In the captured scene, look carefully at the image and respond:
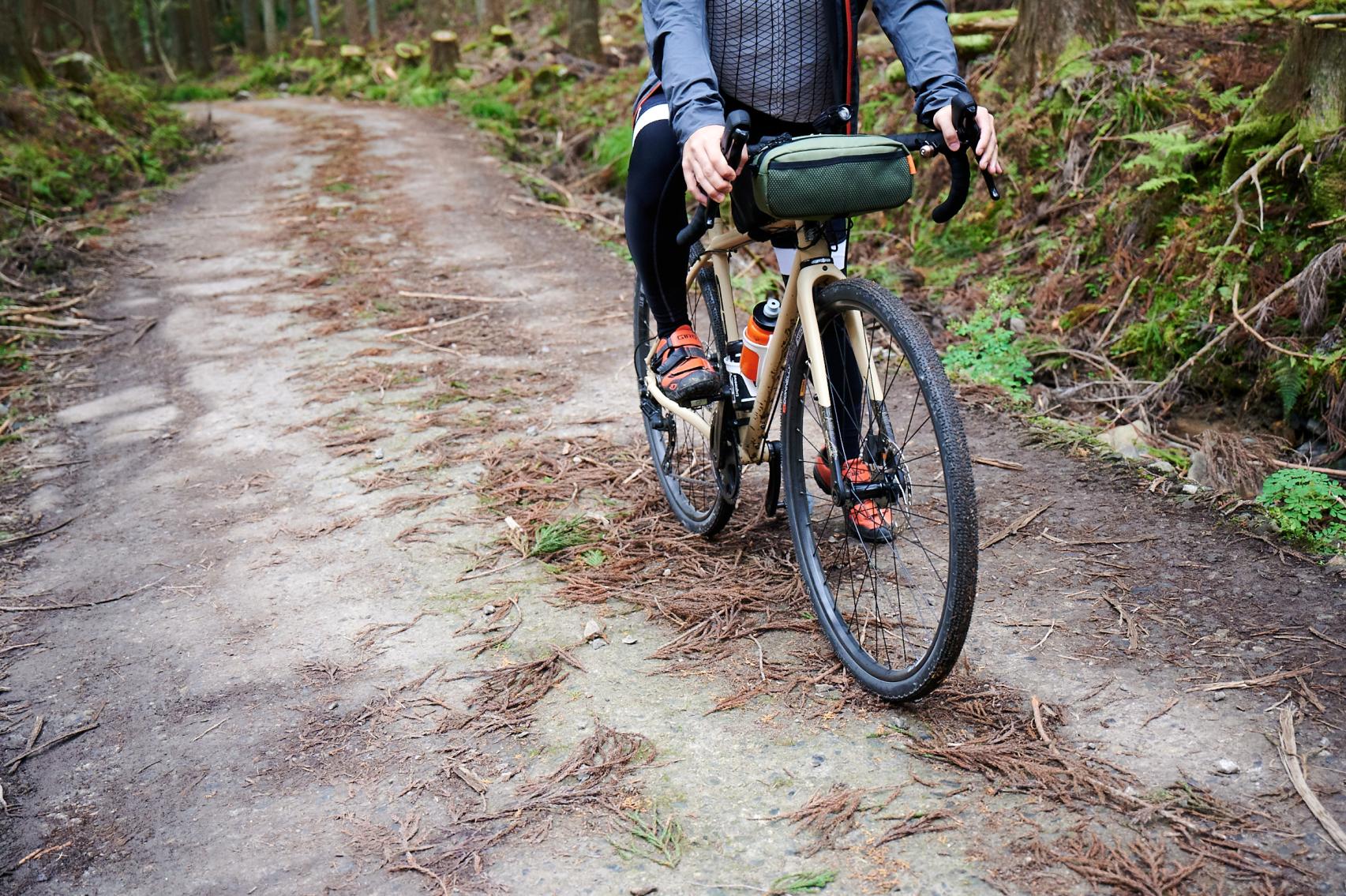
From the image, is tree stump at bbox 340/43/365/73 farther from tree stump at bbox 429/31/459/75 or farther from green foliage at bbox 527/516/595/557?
green foliage at bbox 527/516/595/557

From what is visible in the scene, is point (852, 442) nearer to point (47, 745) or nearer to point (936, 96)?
point (936, 96)

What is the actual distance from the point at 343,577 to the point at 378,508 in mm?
545

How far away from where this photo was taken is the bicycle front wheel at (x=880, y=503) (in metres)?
2.23

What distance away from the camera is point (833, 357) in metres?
2.67

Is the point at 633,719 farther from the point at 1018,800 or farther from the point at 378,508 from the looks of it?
the point at 378,508

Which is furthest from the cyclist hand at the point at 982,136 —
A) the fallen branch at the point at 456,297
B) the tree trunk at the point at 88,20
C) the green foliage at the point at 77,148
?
the tree trunk at the point at 88,20

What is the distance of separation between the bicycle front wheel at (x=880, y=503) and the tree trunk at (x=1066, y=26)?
13.9ft

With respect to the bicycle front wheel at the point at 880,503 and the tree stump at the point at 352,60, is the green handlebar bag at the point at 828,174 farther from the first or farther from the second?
the tree stump at the point at 352,60

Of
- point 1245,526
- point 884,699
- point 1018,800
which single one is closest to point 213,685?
point 884,699

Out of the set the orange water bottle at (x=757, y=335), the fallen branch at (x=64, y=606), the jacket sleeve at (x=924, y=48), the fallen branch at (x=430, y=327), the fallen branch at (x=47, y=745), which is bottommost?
the fallen branch at (x=47, y=745)

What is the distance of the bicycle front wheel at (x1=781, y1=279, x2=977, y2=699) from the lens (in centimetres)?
223

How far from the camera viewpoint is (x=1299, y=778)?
2.14m

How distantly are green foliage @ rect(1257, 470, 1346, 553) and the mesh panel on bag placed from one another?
2076mm

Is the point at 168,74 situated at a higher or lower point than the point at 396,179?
higher
